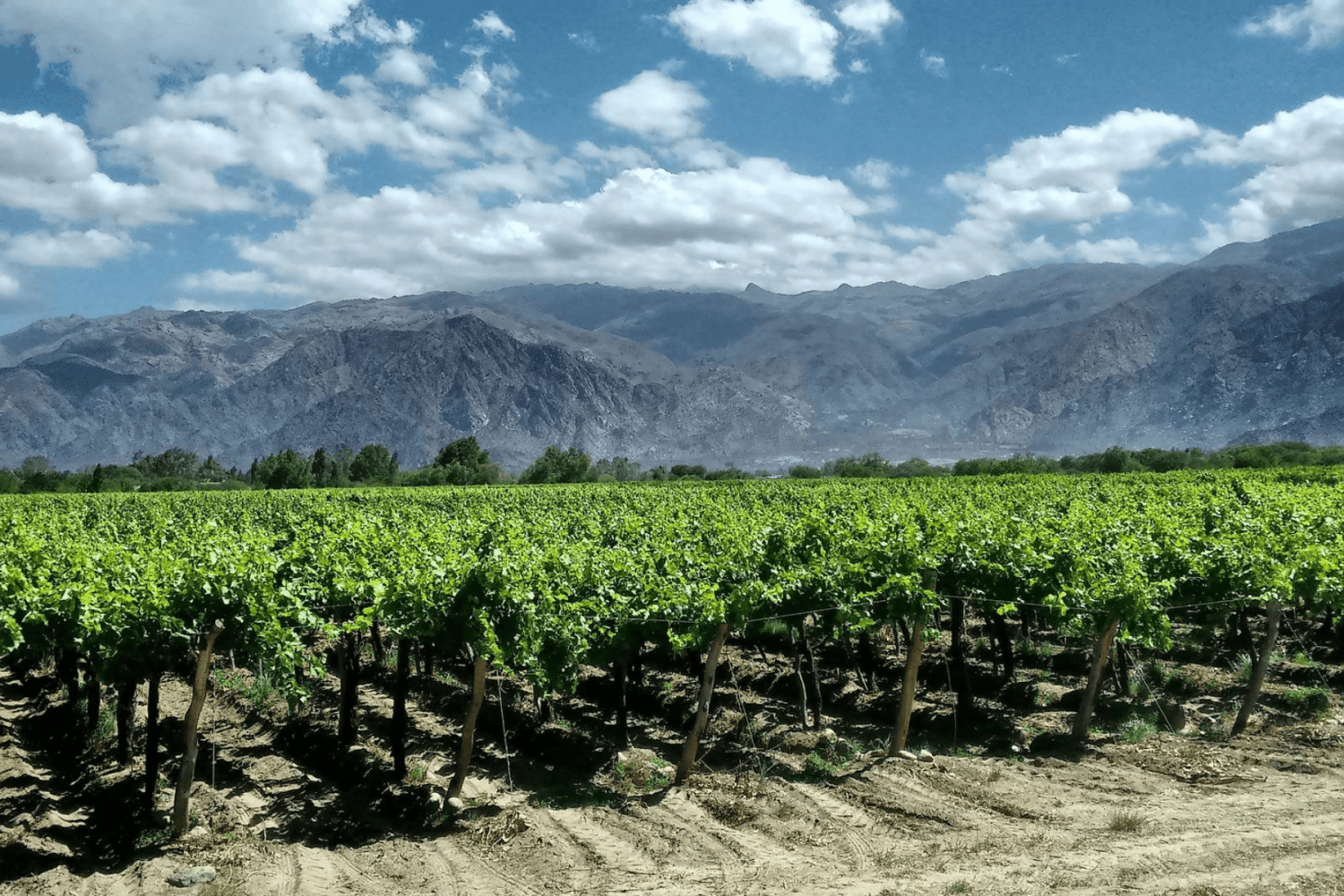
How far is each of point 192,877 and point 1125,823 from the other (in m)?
10.9

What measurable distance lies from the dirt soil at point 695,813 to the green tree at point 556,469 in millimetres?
98787

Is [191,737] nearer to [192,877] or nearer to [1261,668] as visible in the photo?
[192,877]

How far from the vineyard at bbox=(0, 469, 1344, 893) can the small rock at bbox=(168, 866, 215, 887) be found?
2.36 feet

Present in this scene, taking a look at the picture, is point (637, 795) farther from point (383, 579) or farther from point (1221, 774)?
point (1221, 774)

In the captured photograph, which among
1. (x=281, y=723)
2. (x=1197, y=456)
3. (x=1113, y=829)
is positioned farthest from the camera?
(x=1197, y=456)

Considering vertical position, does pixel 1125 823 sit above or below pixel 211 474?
above

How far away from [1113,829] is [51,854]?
13.2 meters

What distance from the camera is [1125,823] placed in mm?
10797

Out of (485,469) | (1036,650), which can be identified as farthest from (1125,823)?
(485,469)

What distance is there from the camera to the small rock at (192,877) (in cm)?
1003

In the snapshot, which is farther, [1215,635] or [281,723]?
[1215,635]

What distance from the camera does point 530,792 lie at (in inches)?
529

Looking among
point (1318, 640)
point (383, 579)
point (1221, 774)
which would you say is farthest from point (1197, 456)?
point (383, 579)

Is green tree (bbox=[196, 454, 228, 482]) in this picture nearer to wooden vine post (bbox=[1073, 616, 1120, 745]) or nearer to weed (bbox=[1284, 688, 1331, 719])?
wooden vine post (bbox=[1073, 616, 1120, 745])
